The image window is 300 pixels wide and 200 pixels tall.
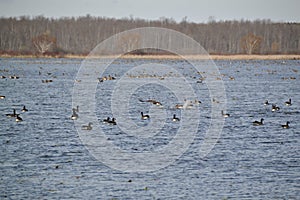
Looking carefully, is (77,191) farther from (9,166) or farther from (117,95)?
(117,95)

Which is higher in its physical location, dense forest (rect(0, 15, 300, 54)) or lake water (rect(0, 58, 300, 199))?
dense forest (rect(0, 15, 300, 54))

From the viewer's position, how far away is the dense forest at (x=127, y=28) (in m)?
114

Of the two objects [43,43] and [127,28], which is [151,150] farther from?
[127,28]

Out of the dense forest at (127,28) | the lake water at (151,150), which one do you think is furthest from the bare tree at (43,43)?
the lake water at (151,150)

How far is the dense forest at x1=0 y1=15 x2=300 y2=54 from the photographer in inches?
4483

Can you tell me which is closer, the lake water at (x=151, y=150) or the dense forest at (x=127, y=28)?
the lake water at (x=151, y=150)

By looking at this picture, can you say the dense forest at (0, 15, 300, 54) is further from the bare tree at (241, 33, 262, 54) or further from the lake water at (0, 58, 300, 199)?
the lake water at (0, 58, 300, 199)

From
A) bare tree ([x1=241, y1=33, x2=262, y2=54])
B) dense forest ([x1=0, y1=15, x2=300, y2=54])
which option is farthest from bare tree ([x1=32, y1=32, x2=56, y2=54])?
bare tree ([x1=241, y1=33, x2=262, y2=54])

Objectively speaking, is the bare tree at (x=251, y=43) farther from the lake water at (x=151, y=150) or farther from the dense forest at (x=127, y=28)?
the lake water at (x=151, y=150)

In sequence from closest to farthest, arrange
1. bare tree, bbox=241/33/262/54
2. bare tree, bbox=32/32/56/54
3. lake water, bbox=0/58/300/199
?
lake water, bbox=0/58/300/199 < bare tree, bbox=32/32/56/54 < bare tree, bbox=241/33/262/54

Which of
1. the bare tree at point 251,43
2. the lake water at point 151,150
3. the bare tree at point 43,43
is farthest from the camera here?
the bare tree at point 251,43

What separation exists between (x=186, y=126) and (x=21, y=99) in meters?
13.9

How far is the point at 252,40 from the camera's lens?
112 metres

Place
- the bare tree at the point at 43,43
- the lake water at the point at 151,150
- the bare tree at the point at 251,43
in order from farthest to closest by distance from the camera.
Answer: the bare tree at the point at 251,43
the bare tree at the point at 43,43
the lake water at the point at 151,150
